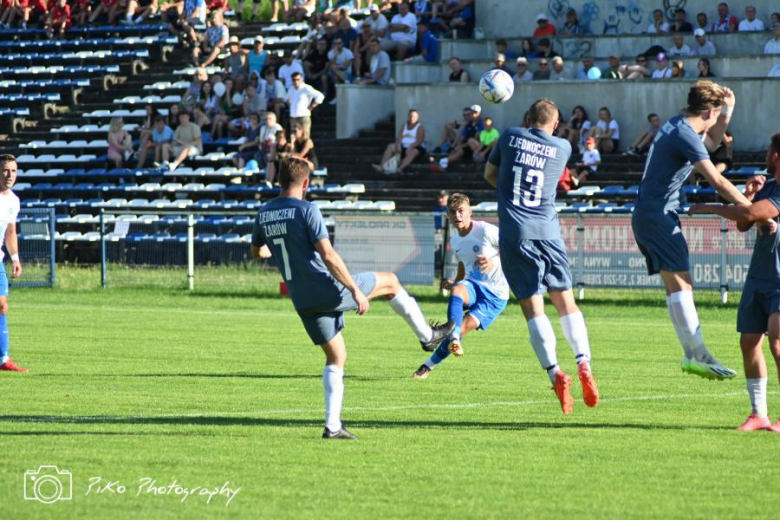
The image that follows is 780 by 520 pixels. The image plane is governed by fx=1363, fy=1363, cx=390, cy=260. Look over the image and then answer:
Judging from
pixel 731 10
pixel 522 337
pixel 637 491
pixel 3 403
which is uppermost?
pixel 731 10

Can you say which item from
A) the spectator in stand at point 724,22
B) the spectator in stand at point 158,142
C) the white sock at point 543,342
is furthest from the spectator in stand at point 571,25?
the white sock at point 543,342

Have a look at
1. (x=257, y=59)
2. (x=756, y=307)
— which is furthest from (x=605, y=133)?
(x=756, y=307)

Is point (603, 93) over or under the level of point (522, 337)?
over

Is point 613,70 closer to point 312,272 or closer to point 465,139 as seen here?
point 465,139

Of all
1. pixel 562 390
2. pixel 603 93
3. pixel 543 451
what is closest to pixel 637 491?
pixel 543 451

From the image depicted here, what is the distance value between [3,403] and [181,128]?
23.7 meters

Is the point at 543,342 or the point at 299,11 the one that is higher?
the point at 299,11

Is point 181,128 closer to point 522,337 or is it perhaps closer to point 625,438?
point 522,337

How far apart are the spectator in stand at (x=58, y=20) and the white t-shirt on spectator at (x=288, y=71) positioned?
12.9 m

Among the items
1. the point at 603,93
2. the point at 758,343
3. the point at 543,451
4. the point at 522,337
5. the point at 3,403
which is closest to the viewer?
the point at 543,451

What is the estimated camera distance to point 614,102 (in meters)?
29.8

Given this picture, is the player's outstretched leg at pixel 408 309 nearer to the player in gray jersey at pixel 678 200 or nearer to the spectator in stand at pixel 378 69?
the player in gray jersey at pixel 678 200

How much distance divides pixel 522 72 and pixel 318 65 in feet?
21.5

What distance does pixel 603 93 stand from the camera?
29812 mm
